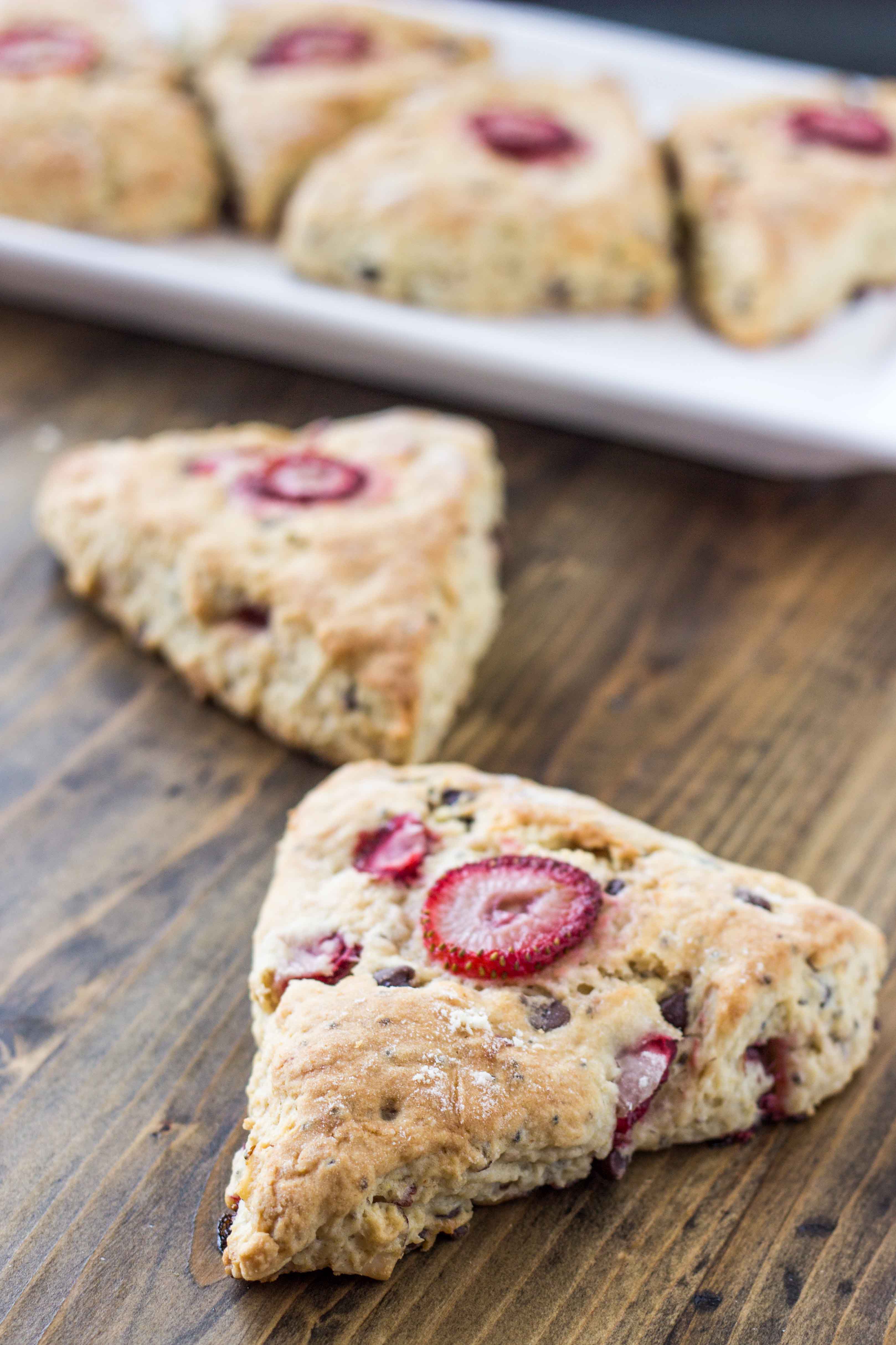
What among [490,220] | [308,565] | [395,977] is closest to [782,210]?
[490,220]

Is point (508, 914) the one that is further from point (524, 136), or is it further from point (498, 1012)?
point (524, 136)

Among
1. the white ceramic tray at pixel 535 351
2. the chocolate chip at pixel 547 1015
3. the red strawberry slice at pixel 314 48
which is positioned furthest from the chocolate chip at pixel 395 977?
the red strawberry slice at pixel 314 48

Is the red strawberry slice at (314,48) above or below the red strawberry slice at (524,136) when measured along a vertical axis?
above

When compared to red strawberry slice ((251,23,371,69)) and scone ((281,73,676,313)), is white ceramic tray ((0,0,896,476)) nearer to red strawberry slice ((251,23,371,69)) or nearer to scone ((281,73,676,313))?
scone ((281,73,676,313))

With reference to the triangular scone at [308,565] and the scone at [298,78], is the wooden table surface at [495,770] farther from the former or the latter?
the scone at [298,78]

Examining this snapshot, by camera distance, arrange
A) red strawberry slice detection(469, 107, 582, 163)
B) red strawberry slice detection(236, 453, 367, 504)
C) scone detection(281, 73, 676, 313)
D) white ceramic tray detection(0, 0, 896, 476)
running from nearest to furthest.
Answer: red strawberry slice detection(236, 453, 367, 504) → white ceramic tray detection(0, 0, 896, 476) → scone detection(281, 73, 676, 313) → red strawberry slice detection(469, 107, 582, 163)

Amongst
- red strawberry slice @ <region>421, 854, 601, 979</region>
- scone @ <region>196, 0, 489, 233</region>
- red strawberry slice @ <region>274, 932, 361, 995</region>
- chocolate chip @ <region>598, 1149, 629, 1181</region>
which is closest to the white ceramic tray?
scone @ <region>196, 0, 489, 233</region>
